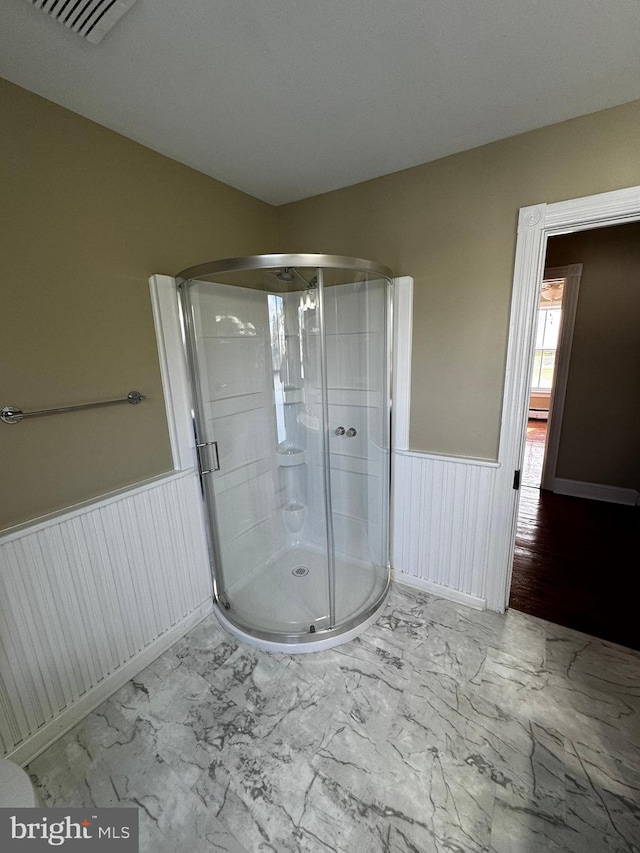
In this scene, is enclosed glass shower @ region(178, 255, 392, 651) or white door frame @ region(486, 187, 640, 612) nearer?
white door frame @ region(486, 187, 640, 612)

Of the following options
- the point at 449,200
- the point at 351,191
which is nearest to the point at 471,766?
the point at 449,200

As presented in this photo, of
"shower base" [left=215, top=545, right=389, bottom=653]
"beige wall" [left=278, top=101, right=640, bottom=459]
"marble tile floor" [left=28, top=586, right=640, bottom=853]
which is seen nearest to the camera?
"marble tile floor" [left=28, top=586, right=640, bottom=853]

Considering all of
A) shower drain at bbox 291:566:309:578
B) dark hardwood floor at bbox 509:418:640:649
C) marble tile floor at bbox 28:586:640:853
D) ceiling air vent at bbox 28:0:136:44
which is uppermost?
ceiling air vent at bbox 28:0:136:44

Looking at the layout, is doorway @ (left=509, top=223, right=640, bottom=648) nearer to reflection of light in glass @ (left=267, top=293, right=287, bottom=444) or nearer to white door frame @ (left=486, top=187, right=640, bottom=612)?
white door frame @ (left=486, top=187, right=640, bottom=612)

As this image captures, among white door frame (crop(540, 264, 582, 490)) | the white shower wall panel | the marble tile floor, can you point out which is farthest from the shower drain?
white door frame (crop(540, 264, 582, 490))

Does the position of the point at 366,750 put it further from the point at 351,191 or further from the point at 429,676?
the point at 351,191

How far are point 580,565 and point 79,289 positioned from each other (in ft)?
11.2

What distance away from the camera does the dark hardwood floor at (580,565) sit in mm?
2016

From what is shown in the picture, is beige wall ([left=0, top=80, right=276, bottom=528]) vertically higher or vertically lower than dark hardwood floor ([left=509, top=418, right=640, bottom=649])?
higher

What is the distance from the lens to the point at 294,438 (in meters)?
2.44

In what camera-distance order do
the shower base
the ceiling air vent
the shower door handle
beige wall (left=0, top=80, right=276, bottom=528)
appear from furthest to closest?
the shower door handle, the shower base, beige wall (left=0, top=80, right=276, bottom=528), the ceiling air vent

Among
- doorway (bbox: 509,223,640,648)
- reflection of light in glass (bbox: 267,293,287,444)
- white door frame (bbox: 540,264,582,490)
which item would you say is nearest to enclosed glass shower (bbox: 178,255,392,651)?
reflection of light in glass (bbox: 267,293,287,444)

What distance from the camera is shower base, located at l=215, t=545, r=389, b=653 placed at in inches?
73.1

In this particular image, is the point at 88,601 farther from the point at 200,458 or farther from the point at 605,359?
the point at 605,359
